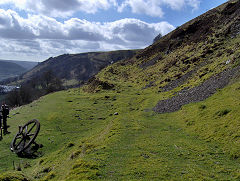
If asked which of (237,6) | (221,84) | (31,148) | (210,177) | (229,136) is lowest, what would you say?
(31,148)

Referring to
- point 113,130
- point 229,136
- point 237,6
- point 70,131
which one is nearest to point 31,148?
point 70,131

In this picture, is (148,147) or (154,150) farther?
(148,147)

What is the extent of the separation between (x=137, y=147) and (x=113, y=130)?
5637 mm

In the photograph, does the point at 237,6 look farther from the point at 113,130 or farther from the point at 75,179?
the point at 75,179

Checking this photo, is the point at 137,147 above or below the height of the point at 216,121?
below

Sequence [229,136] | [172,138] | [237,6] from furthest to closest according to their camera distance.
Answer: [237,6], [172,138], [229,136]

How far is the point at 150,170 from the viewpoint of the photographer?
1099cm

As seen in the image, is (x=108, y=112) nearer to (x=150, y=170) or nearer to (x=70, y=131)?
(x=70, y=131)

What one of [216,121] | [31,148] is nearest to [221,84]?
[216,121]

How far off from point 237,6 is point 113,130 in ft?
287

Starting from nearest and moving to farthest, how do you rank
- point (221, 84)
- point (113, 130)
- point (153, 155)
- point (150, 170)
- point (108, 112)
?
point (150, 170) → point (153, 155) → point (113, 130) → point (221, 84) → point (108, 112)

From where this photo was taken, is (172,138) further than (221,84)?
No

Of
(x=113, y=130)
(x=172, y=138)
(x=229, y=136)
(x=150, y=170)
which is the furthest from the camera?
(x=113, y=130)

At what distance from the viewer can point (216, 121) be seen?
18.5m
